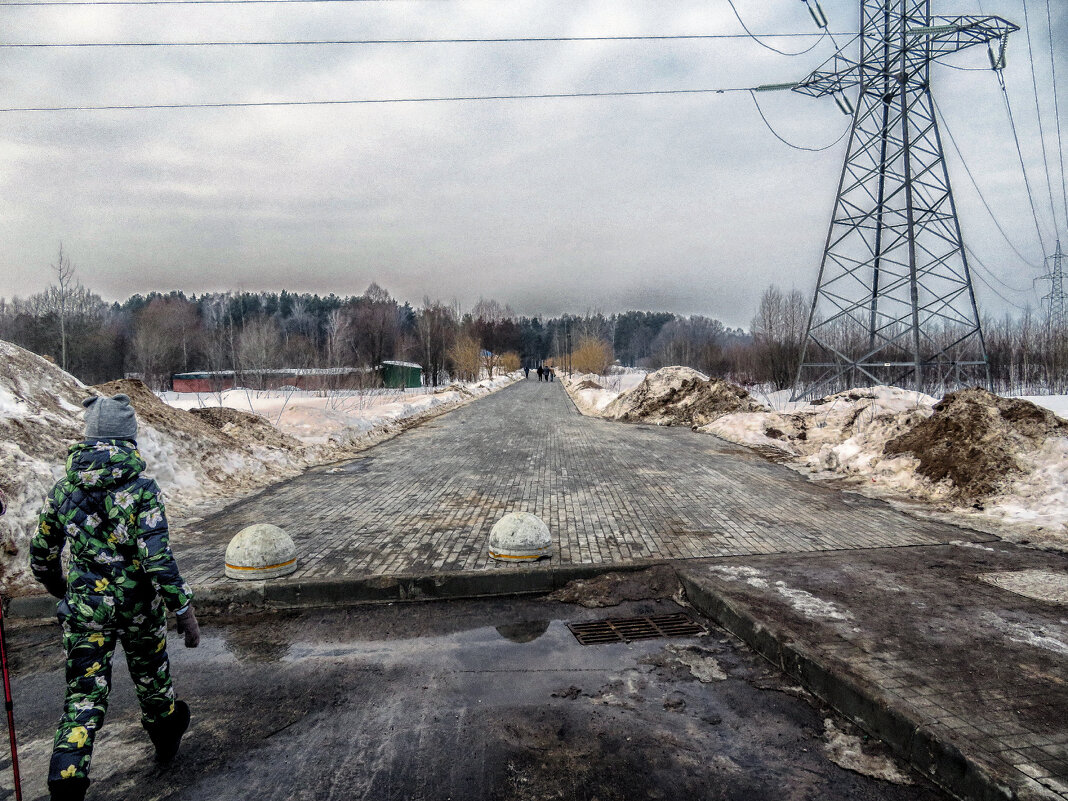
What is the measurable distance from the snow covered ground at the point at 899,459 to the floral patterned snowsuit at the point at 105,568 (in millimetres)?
7865

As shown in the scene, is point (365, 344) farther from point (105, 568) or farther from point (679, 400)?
point (105, 568)

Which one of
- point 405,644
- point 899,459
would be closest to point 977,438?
point 899,459

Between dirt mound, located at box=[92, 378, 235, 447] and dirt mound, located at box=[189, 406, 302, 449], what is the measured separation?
2.21ft

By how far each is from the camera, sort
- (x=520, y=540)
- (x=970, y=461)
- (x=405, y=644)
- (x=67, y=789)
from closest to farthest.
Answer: (x=67, y=789)
(x=405, y=644)
(x=520, y=540)
(x=970, y=461)

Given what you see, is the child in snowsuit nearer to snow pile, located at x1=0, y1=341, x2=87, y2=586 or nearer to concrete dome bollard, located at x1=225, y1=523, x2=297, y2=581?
concrete dome bollard, located at x1=225, y1=523, x2=297, y2=581

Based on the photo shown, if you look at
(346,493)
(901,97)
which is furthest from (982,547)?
(901,97)

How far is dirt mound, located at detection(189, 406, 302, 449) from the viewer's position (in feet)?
39.4

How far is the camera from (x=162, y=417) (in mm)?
10211

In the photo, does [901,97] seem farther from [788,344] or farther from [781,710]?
[781,710]

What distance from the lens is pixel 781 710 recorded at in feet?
11.8

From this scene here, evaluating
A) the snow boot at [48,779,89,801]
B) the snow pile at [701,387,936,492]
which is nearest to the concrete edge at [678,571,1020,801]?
the snow boot at [48,779,89,801]

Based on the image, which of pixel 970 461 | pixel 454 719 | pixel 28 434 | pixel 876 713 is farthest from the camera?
pixel 970 461

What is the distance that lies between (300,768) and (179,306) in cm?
8831

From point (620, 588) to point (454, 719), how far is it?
7.78 feet
